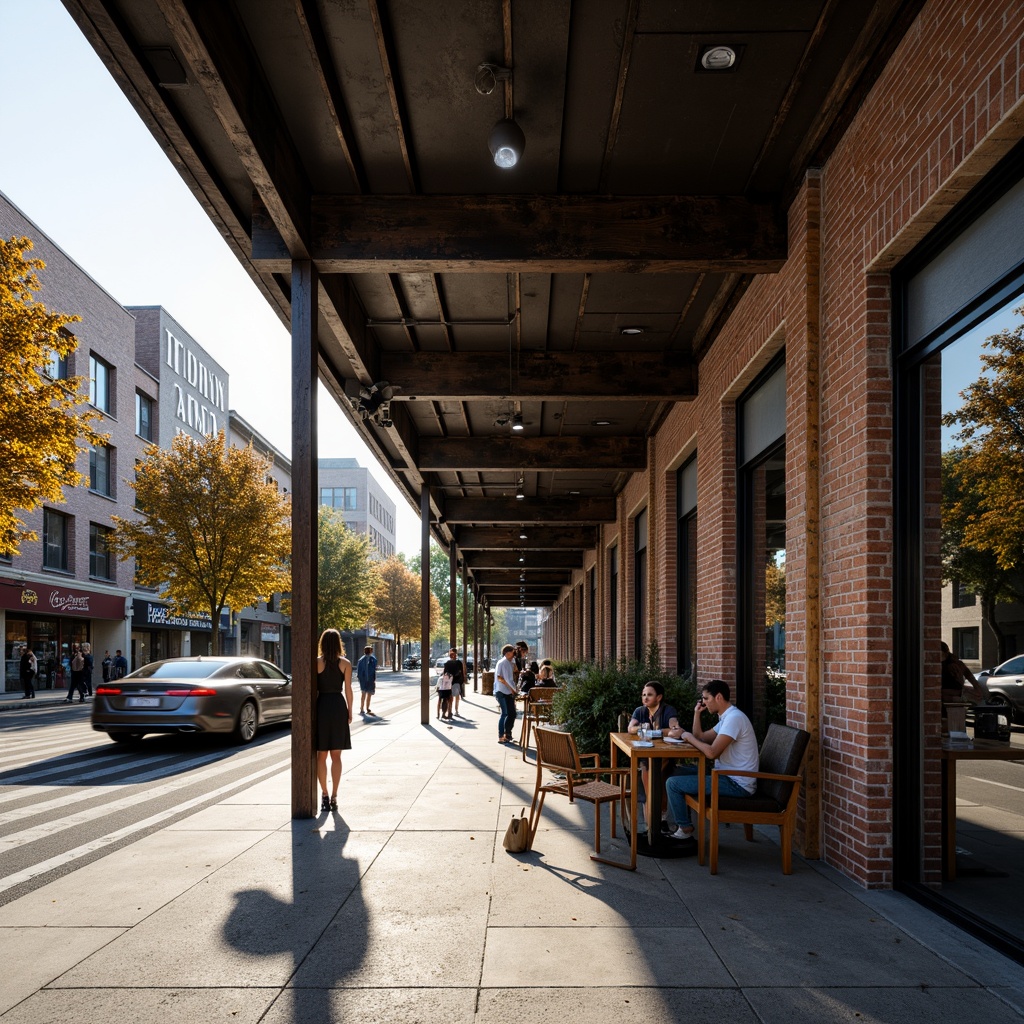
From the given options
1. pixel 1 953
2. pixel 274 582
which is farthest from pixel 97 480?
pixel 1 953

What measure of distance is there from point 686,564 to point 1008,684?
8.80 meters

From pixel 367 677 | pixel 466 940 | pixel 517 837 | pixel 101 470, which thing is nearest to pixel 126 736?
pixel 367 677

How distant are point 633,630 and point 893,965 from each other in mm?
14370

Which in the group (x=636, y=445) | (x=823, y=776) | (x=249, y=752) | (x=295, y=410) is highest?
(x=636, y=445)

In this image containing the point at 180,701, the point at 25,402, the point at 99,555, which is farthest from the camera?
the point at 99,555

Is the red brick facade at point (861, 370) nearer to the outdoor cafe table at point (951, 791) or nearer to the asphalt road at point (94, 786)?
the outdoor cafe table at point (951, 791)

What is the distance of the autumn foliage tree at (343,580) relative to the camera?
47875 mm

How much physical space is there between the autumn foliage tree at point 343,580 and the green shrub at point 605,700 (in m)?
37.4

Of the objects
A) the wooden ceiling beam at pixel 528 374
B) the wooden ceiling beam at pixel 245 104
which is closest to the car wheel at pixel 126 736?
the wooden ceiling beam at pixel 528 374

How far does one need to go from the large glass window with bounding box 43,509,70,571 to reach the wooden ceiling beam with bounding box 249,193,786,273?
1021 inches

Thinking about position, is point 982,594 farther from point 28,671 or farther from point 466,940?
point 28,671

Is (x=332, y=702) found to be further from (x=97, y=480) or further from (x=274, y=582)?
(x=97, y=480)

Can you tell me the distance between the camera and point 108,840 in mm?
7074

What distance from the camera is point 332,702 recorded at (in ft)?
27.3
